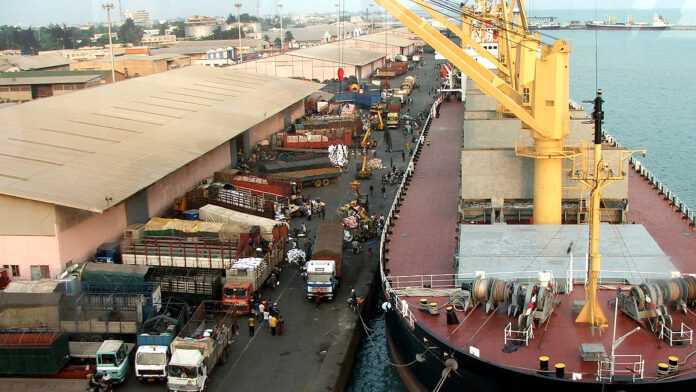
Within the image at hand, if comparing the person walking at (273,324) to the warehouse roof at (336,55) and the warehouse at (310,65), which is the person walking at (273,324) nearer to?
the warehouse at (310,65)

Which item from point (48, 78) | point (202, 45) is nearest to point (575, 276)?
point (48, 78)

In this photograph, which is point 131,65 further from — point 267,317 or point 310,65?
point 267,317

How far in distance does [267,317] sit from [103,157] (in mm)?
8836

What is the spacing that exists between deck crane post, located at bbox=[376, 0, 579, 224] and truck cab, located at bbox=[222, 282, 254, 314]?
686 centimetres

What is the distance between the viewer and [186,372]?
12953mm

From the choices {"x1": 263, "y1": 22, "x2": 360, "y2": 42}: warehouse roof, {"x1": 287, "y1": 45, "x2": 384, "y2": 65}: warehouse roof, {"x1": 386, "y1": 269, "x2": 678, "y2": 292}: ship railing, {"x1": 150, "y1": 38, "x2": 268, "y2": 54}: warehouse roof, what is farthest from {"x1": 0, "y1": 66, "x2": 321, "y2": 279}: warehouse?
{"x1": 263, "y1": 22, "x2": 360, "y2": 42}: warehouse roof

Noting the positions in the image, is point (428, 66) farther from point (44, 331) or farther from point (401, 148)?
point (44, 331)

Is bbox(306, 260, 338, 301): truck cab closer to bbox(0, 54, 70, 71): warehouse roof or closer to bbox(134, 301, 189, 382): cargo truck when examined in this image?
bbox(134, 301, 189, 382): cargo truck

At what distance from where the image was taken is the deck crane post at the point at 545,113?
52.6 feet

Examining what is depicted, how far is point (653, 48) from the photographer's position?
380 feet

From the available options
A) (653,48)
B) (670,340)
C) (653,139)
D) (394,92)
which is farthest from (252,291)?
(653,48)

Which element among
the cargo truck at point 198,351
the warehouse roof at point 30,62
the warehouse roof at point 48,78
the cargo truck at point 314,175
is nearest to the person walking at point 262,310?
the cargo truck at point 198,351

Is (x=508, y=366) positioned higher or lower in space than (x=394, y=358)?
higher

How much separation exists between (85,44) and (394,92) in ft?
115
